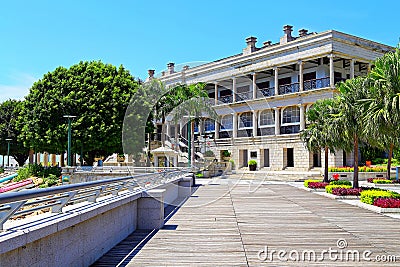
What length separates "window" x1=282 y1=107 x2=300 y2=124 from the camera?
4709 cm

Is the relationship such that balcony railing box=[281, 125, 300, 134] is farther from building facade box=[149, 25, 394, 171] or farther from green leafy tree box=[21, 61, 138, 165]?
green leafy tree box=[21, 61, 138, 165]

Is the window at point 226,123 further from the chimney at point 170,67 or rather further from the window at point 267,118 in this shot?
the chimney at point 170,67

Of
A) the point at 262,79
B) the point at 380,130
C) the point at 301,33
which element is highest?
the point at 301,33

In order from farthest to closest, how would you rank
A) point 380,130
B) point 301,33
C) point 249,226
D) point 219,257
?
point 301,33
point 380,130
point 249,226
point 219,257

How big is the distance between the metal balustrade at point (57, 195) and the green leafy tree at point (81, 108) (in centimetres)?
2632

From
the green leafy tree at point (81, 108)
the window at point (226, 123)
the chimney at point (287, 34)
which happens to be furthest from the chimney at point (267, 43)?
the green leafy tree at point (81, 108)

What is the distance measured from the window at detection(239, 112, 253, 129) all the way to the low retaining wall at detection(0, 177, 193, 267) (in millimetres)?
42268

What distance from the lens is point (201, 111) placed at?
1719 inches

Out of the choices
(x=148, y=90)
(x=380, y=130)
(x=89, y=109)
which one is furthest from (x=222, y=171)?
(x=380, y=130)

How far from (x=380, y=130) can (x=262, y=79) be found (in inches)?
1528

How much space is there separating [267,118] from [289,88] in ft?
16.5

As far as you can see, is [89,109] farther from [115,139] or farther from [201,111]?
[201,111]

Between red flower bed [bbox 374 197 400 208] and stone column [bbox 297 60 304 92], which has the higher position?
stone column [bbox 297 60 304 92]

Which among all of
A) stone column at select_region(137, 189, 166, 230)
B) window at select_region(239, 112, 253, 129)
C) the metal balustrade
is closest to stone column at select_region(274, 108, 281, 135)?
window at select_region(239, 112, 253, 129)
